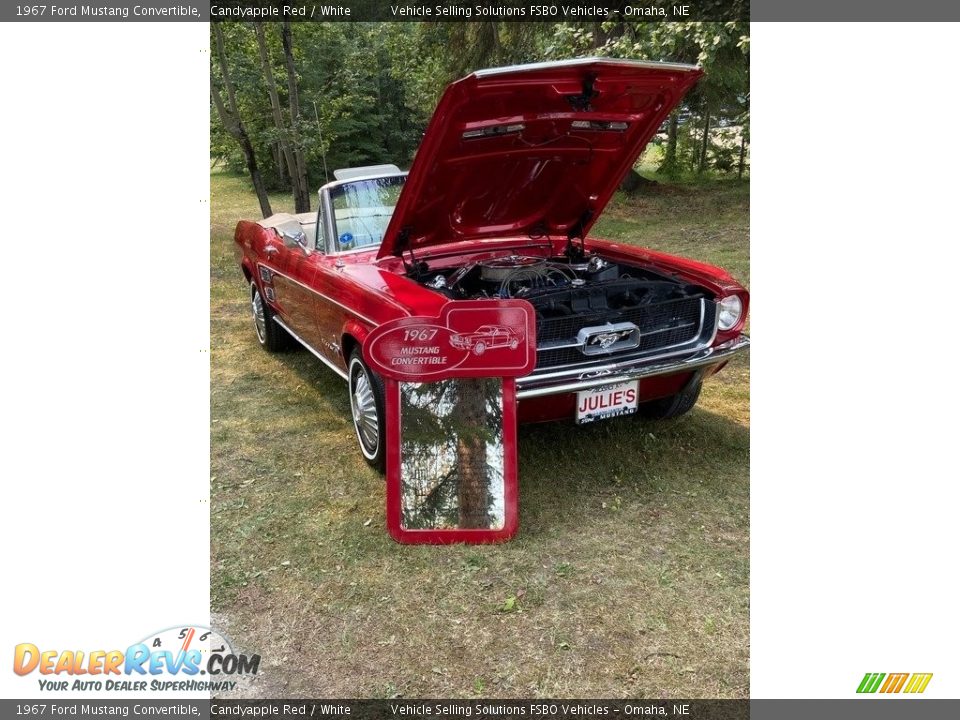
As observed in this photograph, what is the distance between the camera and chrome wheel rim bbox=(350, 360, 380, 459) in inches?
150

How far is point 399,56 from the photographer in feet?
73.3

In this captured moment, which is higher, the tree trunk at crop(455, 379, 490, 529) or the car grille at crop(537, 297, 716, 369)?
the car grille at crop(537, 297, 716, 369)

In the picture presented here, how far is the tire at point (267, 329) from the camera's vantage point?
235 inches

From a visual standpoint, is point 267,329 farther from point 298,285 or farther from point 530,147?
point 530,147

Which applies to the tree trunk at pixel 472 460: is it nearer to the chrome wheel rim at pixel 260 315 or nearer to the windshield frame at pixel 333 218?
the windshield frame at pixel 333 218

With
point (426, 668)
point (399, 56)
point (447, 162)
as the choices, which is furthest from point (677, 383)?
point (399, 56)

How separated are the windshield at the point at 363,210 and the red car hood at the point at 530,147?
1.52 feet

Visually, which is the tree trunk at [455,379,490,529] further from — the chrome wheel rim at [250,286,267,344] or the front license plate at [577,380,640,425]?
the chrome wheel rim at [250,286,267,344]

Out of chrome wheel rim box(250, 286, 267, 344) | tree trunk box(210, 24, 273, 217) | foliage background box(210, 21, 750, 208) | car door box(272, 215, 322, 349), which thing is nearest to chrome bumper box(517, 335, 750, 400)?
car door box(272, 215, 322, 349)

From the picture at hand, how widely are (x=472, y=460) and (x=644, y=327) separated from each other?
3.80 ft

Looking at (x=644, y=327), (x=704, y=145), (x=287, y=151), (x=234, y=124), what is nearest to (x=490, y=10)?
(x=287, y=151)

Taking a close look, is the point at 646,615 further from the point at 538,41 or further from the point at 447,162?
the point at 538,41

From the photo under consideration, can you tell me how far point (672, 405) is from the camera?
4.37 meters
